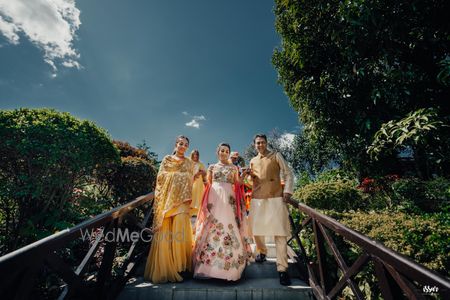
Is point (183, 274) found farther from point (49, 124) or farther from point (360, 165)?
point (360, 165)

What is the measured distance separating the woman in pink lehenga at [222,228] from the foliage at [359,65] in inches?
187

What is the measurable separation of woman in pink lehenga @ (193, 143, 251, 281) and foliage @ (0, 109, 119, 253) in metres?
2.73

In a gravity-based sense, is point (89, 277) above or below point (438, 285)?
below

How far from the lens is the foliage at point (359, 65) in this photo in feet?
18.3

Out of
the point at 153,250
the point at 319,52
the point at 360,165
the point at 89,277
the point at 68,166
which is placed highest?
the point at 319,52

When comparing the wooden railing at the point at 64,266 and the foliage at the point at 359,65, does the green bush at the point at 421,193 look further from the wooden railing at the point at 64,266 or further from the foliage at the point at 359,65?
the wooden railing at the point at 64,266

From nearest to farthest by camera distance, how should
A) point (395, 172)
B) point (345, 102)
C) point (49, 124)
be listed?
point (49, 124) → point (345, 102) → point (395, 172)

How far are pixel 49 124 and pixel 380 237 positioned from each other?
5558 millimetres

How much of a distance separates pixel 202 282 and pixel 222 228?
0.74 metres

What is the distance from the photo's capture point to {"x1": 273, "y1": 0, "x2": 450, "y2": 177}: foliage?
5566mm

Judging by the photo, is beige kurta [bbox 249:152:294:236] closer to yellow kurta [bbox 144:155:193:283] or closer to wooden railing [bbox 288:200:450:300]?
wooden railing [bbox 288:200:450:300]

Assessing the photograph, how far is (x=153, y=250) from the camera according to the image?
3.19m

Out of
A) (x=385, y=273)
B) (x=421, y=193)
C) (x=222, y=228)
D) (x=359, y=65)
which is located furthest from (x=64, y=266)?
(x=421, y=193)

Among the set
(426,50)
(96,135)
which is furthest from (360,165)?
(96,135)
